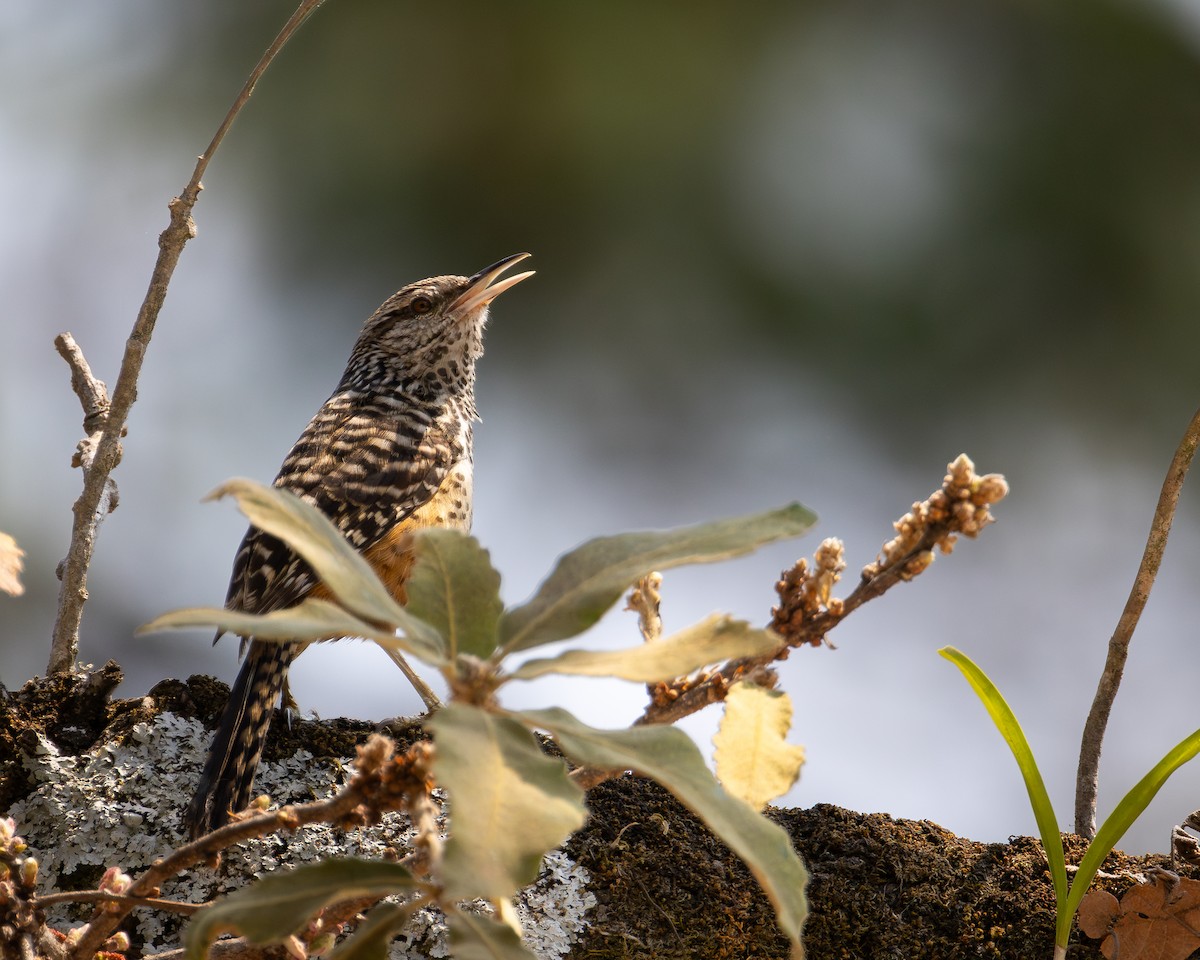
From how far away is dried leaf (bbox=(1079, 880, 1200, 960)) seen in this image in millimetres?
1484

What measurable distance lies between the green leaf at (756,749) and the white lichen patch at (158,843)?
0.73 meters

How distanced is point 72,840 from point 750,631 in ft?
4.05

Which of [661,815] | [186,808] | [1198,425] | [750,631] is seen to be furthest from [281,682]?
[1198,425]

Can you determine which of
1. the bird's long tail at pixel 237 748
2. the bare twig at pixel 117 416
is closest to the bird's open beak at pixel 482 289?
the bare twig at pixel 117 416

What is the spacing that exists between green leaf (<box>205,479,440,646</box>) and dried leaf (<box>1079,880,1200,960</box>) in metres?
1.17

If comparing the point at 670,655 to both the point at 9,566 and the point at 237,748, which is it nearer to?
the point at 9,566

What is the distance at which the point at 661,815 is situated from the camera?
5.70ft

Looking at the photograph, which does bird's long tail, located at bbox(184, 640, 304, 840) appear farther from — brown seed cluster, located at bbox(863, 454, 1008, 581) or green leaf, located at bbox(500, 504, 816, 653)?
brown seed cluster, located at bbox(863, 454, 1008, 581)

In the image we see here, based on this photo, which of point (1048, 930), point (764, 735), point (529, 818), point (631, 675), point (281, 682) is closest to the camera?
point (529, 818)

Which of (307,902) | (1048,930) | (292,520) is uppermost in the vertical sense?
(292,520)

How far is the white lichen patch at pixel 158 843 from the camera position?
1.52 meters

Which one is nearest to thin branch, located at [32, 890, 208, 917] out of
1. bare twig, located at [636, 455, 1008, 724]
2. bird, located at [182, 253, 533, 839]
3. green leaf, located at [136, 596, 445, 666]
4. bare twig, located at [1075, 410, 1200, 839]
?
green leaf, located at [136, 596, 445, 666]

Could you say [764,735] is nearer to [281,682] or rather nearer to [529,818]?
[529,818]

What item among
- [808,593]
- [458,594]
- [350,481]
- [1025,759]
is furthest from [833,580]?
[350,481]
